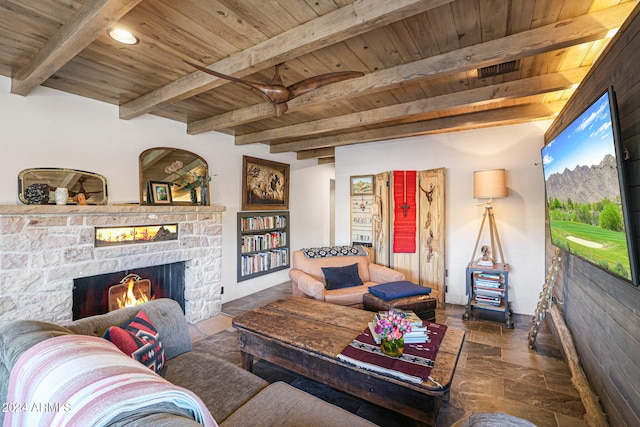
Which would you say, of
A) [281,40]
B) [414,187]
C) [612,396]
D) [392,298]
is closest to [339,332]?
[392,298]

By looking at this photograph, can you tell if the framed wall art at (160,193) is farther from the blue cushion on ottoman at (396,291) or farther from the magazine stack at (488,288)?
the magazine stack at (488,288)

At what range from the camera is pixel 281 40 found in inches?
73.2

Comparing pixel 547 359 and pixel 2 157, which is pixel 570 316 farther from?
pixel 2 157

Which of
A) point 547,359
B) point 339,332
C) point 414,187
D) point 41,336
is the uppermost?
point 414,187

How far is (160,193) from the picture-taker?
350cm

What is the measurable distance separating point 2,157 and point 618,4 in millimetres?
4375

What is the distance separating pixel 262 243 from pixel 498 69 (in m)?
3.90

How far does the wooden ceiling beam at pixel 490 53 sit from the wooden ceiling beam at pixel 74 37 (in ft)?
5.05

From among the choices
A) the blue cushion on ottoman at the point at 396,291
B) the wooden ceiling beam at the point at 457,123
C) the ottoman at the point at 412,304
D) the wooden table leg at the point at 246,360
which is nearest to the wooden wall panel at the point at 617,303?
the wooden ceiling beam at the point at 457,123

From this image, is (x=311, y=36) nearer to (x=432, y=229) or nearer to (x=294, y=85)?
(x=294, y=85)

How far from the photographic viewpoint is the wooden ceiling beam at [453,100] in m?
2.45

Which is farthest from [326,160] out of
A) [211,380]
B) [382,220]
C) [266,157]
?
[211,380]

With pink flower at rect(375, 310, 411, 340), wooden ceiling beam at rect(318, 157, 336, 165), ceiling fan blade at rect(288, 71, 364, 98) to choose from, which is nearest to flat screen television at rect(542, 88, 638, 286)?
pink flower at rect(375, 310, 411, 340)

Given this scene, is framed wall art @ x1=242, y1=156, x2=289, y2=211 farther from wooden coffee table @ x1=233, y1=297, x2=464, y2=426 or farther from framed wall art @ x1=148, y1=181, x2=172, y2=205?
wooden coffee table @ x1=233, y1=297, x2=464, y2=426
